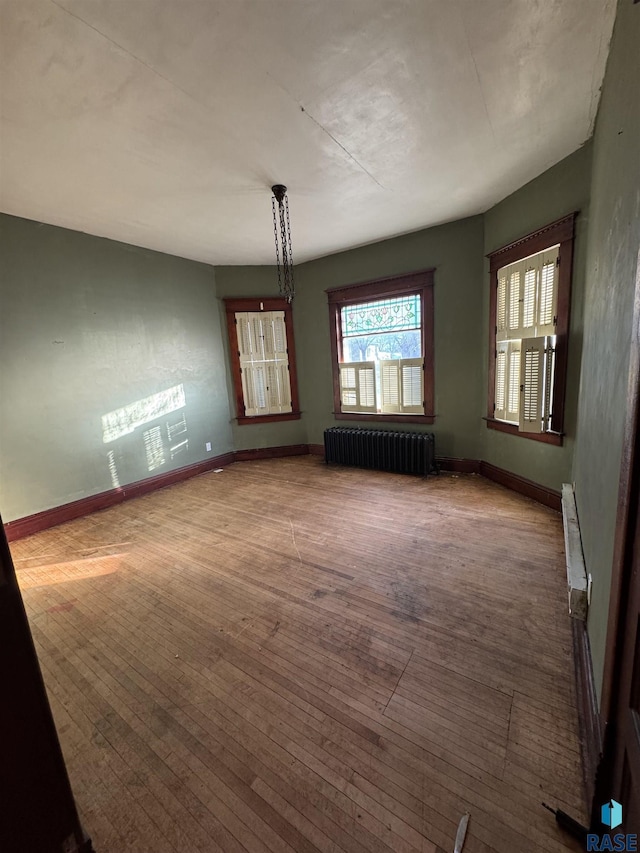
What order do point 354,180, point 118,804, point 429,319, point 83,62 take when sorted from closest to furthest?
point 118,804 < point 83,62 < point 354,180 < point 429,319

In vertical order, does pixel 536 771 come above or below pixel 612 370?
below

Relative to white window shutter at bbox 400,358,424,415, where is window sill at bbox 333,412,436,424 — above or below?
below

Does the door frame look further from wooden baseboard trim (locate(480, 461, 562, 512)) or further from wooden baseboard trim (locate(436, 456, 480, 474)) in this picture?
wooden baseboard trim (locate(436, 456, 480, 474))

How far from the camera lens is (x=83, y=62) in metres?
1.79

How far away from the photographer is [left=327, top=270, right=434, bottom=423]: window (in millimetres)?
4660

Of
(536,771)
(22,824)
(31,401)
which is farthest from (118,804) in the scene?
(31,401)

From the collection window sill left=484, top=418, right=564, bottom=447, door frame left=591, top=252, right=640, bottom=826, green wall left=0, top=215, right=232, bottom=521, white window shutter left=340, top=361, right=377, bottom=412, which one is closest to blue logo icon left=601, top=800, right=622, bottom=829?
door frame left=591, top=252, right=640, bottom=826

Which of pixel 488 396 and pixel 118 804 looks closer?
pixel 118 804

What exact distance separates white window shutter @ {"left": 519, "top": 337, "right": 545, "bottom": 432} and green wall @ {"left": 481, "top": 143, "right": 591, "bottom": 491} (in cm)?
22

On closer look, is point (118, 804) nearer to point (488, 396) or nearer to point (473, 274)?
point (488, 396)

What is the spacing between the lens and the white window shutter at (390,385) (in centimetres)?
496

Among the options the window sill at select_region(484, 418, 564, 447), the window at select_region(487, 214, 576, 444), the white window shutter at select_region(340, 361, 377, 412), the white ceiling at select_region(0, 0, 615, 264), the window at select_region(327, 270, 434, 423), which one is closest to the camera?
the white ceiling at select_region(0, 0, 615, 264)

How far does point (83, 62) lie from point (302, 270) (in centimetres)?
397

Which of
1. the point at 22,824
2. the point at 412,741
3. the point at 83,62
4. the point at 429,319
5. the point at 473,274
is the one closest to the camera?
the point at 22,824
